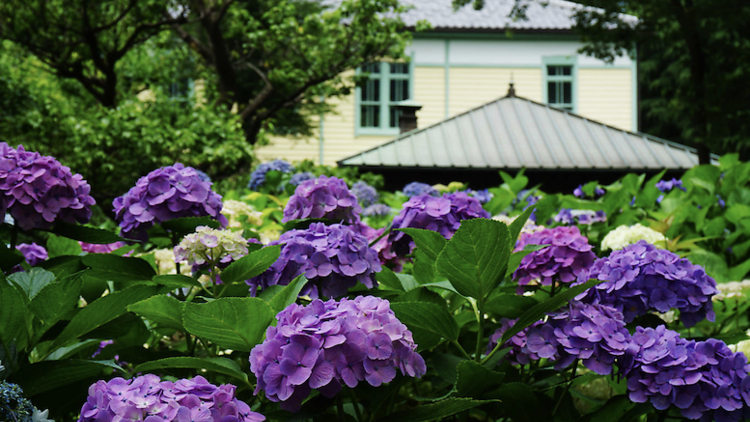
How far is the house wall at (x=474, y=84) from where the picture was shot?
16406 millimetres

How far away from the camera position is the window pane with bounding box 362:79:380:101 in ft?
54.0

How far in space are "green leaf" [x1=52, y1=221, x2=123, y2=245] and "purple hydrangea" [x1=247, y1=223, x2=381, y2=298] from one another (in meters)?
0.49

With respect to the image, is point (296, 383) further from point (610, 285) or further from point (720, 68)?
point (720, 68)

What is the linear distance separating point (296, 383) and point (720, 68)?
10.8 metres

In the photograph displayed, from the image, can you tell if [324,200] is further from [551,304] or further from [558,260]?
[551,304]

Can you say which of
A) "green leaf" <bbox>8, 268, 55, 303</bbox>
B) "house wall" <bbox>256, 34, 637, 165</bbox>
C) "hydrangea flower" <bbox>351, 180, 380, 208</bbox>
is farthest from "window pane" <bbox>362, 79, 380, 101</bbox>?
"green leaf" <bbox>8, 268, 55, 303</bbox>

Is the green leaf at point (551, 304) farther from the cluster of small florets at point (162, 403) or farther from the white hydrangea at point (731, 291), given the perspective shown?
the white hydrangea at point (731, 291)

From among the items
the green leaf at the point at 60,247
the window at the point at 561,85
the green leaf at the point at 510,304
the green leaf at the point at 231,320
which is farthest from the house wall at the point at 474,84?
the green leaf at the point at 231,320

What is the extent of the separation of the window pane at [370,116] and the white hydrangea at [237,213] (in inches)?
554

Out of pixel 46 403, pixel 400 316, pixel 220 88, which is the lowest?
pixel 46 403

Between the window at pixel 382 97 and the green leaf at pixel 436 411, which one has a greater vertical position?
the window at pixel 382 97

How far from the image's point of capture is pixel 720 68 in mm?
9781

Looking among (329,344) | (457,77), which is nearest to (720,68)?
(457,77)

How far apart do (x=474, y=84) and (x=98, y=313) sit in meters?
16.1
